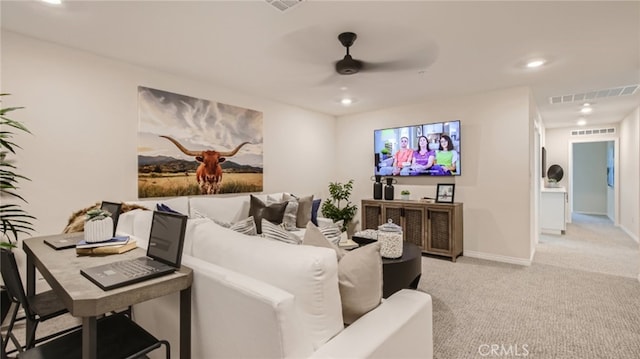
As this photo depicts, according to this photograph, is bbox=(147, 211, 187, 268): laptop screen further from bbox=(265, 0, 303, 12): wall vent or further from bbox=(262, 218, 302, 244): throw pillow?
bbox=(265, 0, 303, 12): wall vent

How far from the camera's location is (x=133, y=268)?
4.49 ft

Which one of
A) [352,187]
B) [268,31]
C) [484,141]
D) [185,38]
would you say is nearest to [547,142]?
[484,141]

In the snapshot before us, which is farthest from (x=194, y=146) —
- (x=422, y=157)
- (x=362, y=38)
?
(x=422, y=157)

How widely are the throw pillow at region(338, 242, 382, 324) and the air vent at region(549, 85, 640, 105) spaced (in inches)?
186

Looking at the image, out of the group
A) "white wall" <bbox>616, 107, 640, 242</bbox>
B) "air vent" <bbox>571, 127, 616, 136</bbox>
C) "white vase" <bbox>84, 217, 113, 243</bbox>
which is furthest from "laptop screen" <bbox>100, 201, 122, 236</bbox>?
"air vent" <bbox>571, 127, 616, 136</bbox>

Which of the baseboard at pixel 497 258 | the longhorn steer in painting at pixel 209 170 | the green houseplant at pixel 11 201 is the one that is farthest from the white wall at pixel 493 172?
the green houseplant at pixel 11 201

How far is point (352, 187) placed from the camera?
570cm

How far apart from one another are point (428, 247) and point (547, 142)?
525 cm

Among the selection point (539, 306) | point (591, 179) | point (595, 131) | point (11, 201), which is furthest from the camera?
point (591, 179)

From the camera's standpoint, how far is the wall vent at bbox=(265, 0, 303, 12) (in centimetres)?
207

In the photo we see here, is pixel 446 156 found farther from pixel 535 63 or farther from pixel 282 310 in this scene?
pixel 282 310

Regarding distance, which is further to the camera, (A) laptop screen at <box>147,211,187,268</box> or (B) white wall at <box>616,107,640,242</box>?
(B) white wall at <box>616,107,640,242</box>

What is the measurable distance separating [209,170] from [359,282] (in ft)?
10.1

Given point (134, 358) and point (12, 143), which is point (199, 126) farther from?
point (134, 358)
